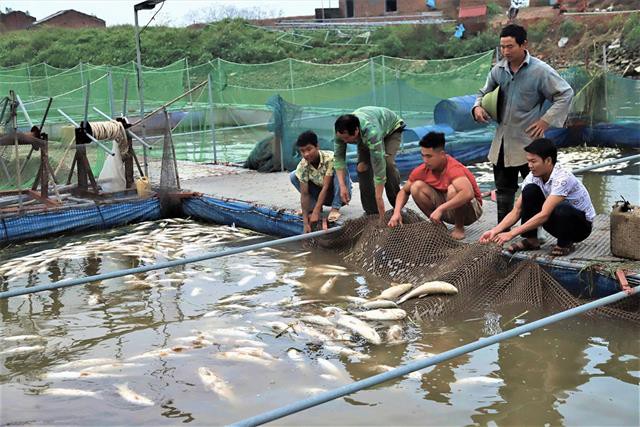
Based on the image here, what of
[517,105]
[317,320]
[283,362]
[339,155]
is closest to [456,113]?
[339,155]

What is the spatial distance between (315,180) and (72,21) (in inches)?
1895

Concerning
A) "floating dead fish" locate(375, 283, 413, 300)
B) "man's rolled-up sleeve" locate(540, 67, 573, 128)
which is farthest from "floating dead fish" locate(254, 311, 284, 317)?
"man's rolled-up sleeve" locate(540, 67, 573, 128)

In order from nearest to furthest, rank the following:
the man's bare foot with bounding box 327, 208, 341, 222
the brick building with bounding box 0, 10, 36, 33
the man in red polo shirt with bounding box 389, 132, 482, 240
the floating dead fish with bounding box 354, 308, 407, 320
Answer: the floating dead fish with bounding box 354, 308, 407, 320, the man in red polo shirt with bounding box 389, 132, 482, 240, the man's bare foot with bounding box 327, 208, 341, 222, the brick building with bounding box 0, 10, 36, 33

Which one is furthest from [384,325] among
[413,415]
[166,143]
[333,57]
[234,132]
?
[333,57]

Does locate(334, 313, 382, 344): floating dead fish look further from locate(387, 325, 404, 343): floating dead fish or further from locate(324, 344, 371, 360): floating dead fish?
locate(324, 344, 371, 360): floating dead fish

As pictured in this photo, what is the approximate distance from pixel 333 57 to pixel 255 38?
6.30 meters

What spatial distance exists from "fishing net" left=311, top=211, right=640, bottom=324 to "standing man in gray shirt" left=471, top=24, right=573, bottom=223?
0.75 meters

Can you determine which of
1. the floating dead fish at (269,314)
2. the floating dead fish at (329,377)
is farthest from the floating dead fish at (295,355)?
the floating dead fish at (269,314)

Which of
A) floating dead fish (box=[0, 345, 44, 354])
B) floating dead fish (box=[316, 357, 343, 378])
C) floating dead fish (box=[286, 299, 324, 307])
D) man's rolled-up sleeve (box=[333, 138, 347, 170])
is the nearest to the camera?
floating dead fish (box=[316, 357, 343, 378])

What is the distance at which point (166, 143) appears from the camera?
31.4ft

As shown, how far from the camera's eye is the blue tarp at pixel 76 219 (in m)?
8.77

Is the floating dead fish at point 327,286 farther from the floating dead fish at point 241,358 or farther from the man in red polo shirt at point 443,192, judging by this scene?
the floating dead fish at point 241,358

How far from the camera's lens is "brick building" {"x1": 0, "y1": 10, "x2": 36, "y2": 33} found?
170ft

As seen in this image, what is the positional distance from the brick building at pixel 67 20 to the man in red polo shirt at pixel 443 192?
158ft
